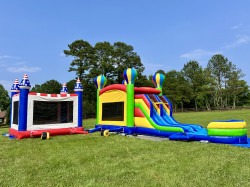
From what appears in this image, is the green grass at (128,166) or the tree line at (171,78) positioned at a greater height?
the tree line at (171,78)

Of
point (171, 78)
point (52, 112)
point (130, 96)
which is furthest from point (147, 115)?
point (171, 78)

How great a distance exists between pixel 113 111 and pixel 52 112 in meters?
2.84

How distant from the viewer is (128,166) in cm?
450

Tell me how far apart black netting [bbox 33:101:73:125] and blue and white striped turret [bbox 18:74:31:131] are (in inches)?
17.4

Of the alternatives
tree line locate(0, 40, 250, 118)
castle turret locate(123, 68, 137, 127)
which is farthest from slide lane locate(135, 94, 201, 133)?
tree line locate(0, 40, 250, 118)

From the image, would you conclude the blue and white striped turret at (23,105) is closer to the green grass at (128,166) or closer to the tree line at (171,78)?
the green grass at (128,166)

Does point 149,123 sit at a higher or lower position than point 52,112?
lower

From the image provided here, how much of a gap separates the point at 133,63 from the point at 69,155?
31.8m

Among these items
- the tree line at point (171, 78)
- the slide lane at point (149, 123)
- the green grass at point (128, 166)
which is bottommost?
the green grass at point (128, 166)

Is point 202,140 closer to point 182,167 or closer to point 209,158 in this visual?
point 209,158

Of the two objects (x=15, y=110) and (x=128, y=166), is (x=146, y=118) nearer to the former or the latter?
(x=128, y=166)

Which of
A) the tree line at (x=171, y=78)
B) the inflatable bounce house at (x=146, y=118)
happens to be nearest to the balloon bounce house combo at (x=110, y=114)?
the inflatable bounce house at (x=146, y=118)

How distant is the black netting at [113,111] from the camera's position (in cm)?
1068

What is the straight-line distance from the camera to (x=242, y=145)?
6344 mm
